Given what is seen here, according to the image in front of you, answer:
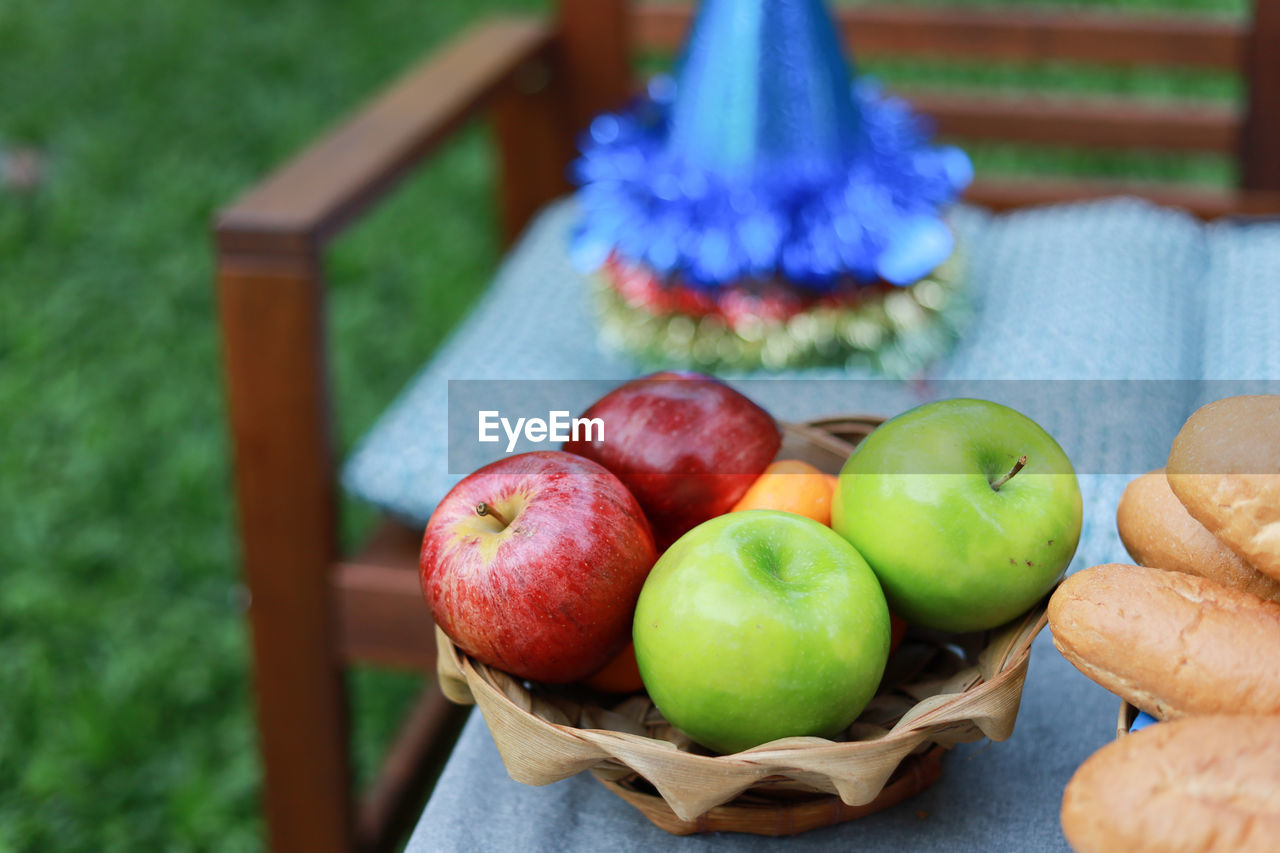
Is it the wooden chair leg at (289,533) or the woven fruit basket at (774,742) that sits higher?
the woven fruit basket at (774,742)

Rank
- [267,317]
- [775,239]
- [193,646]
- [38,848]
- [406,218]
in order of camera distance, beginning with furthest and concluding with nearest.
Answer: [406,218], [193,646], [38,848], [775,239], [267,317]

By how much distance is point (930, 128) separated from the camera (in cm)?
165

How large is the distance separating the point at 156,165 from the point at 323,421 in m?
1.87

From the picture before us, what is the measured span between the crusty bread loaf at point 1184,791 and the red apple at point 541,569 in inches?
8.4

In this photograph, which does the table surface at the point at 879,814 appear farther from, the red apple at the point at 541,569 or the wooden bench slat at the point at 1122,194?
the wooden bench slat at the point at 1122,194

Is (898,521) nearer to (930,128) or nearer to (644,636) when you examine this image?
(644,636)

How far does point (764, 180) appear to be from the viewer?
116cm

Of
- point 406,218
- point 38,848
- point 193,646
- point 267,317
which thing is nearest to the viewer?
point 267,317

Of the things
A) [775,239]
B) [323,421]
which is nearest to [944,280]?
[775,239]

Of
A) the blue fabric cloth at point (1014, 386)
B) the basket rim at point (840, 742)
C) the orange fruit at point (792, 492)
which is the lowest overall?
the blue fabric cloth at point (1014, 386)

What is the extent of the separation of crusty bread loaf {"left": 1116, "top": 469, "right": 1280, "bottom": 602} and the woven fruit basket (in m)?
0.06

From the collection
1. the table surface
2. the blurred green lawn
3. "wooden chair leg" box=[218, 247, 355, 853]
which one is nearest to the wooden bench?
"wooden chair leg" box=[218, 247, 355, 853]

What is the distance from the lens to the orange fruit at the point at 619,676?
1.94ft

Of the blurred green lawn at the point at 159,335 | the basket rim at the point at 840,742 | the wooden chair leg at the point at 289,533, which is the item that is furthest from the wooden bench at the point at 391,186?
the basket rim at the point at 840,742
